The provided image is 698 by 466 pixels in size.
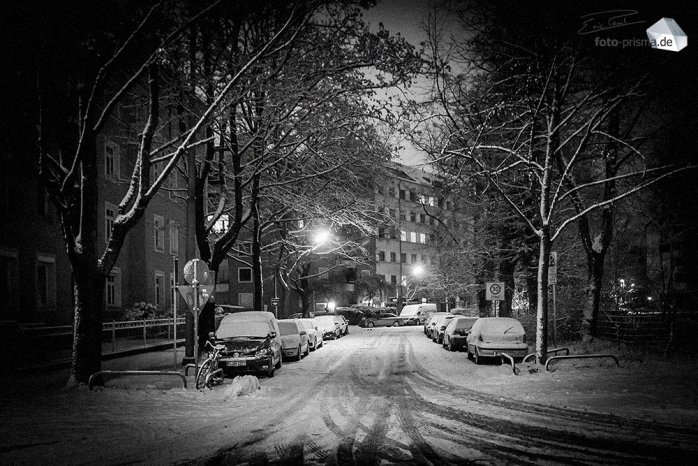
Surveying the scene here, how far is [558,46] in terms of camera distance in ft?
46.6

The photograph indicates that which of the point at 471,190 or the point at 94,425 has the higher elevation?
the point at 471,190

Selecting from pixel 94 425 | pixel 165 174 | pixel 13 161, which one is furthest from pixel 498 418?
pixel 13 161

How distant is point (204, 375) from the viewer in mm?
13062

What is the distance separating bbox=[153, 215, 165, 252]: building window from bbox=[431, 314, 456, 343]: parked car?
18355mm

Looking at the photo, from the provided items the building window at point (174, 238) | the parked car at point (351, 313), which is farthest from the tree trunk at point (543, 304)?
the parked car at point (351, 313)

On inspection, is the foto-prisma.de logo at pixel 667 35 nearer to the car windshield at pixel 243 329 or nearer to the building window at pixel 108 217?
the car windshield at pixel 243 329

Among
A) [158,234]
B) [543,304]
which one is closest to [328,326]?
[158,234]

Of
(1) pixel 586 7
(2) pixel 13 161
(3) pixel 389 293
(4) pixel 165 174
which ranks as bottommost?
(3) pixel 389 293

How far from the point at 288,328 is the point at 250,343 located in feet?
21.6

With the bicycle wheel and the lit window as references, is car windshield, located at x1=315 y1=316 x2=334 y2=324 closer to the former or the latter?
the lit window

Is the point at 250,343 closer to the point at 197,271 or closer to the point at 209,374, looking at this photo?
the point at 209,374

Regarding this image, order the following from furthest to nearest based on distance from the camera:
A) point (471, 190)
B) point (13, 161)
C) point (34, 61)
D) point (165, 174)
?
point (471, 190) < point (13, 161) < point (165, 174) < point (34, 61)

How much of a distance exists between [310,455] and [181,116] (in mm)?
12177

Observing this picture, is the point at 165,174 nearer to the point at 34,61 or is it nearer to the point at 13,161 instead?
the point at 34,61
